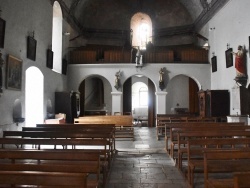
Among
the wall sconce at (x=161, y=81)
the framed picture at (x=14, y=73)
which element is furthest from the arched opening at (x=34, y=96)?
the wall sconce at (x=161, y=81)

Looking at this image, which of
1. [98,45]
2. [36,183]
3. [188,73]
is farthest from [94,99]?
[36,183]

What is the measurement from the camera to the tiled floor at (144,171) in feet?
15.8

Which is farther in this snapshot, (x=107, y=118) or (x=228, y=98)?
(x=228, y=98)

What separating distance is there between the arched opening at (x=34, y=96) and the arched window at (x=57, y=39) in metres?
2.61

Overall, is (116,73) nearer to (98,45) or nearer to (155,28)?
(98,45)

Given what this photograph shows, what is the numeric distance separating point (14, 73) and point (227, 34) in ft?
32.7

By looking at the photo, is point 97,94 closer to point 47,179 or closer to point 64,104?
point 64,104

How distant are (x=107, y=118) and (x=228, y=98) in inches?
242

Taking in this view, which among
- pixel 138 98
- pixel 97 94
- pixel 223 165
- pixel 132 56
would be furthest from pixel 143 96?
pixel 223 165

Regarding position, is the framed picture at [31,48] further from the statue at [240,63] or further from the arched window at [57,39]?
the statue at [240,63]

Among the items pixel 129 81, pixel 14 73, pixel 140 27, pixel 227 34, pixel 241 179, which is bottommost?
pixel 241 179

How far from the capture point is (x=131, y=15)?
65.1 feet

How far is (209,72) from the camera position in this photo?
16.0 m

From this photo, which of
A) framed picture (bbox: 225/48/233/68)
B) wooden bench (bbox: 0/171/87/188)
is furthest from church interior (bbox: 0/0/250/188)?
framed picture (bbox: 225/48/233/68)
